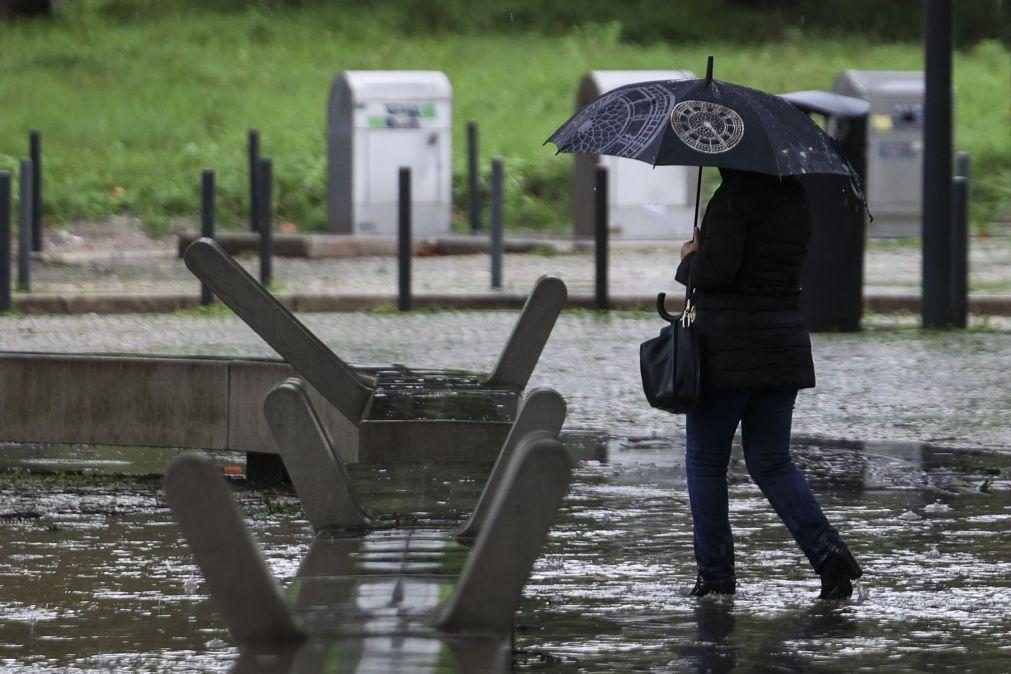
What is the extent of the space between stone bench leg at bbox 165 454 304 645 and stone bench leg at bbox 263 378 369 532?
5.13 ft

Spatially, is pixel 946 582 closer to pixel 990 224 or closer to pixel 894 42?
pixel 990 224

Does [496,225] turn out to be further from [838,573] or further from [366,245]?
[838,573]

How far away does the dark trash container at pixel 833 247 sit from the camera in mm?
13312

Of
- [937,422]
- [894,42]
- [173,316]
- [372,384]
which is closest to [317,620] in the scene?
[372,384]

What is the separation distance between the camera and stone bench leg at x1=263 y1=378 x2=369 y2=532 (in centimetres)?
563

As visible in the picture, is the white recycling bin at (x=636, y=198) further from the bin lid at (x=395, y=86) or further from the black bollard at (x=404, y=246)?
the black bollard at (x=404, y=246)

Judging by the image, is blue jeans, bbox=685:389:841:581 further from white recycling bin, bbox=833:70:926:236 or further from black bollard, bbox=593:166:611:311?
white recycling bin, bbox=833:70:926:236

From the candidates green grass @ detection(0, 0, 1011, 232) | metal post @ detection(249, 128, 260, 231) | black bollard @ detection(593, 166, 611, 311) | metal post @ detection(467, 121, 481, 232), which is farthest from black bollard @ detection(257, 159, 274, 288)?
green grass @ detection(0, 0, 1011, 232)

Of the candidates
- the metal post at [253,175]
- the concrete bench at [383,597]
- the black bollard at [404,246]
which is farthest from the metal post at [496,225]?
the concrete bench at [383,597]

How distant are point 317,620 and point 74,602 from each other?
177cm

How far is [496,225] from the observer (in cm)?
1633

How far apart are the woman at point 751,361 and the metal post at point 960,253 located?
27.1ft

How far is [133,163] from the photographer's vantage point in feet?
78.4

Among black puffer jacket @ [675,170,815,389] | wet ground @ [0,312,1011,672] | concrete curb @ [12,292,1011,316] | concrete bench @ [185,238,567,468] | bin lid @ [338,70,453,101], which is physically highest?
bin lid @ [338,70,453,101]
